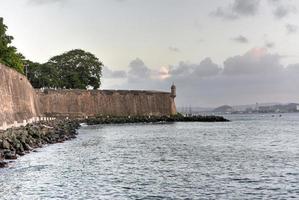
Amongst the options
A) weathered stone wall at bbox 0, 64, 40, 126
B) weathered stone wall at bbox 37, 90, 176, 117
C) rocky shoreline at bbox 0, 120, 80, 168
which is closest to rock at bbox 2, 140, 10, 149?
rocky shoreline at bbox 0, 120, 80, 168

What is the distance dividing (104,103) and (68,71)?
1140 centimetres

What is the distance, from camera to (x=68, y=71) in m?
91.9

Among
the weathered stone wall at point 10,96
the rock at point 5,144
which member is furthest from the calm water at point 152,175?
the weathered stone wall at point 10,96

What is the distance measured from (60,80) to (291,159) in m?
70.2

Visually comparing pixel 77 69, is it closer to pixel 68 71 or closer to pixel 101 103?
pixel 68 71

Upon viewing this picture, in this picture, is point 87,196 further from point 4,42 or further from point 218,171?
point 4,42

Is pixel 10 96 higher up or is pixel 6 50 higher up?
pixel 6 50

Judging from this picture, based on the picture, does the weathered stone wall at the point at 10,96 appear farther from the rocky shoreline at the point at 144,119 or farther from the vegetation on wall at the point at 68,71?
the vegetation on wall at the point at 68,71

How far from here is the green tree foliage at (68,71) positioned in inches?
3509

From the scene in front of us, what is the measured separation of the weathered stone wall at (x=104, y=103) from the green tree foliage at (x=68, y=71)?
7500mm

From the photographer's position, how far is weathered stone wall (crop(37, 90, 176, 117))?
77750 mm

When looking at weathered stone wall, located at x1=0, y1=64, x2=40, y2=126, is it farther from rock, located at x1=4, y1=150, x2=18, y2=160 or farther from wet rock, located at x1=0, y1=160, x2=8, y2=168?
wet rock, located at x1=0, y1=160, x2=8, y2=168

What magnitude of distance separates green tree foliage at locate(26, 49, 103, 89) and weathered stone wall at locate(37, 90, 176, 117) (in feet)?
24.6

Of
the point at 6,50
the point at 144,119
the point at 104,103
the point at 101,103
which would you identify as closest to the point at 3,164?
the point at 6,50
